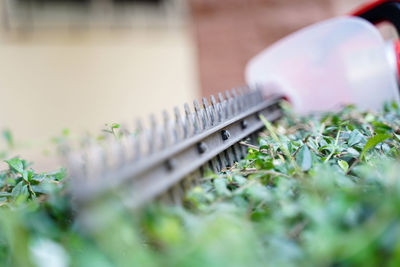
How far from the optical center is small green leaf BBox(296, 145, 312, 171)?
1.63 feet

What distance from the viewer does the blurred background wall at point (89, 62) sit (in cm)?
353

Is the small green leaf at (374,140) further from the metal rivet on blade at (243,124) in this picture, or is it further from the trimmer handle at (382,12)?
the trimmer handle at (382,12)

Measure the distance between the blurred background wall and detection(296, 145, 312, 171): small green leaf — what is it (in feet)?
8.99

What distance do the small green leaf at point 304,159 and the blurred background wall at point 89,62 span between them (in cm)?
274

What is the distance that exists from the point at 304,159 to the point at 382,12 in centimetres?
73

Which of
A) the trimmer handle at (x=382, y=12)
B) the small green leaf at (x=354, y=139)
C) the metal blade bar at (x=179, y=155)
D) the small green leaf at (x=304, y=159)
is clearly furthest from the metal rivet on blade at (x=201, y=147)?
the trimmer handle at (x=382, y=12)

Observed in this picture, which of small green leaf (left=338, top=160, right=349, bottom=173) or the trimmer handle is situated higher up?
the trimmer handle

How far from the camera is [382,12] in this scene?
3.50 ft

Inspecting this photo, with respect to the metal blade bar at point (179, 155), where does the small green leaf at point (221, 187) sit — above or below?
below

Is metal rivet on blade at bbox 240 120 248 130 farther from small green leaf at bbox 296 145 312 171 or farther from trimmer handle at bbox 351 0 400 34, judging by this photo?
trimmer handle at bbox 351 0 400 34

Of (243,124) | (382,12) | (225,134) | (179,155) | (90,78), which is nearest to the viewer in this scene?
(179,155)

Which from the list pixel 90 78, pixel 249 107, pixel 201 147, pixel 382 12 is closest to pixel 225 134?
pixel 201 147

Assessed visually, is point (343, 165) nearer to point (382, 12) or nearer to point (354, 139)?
point (354, 139)

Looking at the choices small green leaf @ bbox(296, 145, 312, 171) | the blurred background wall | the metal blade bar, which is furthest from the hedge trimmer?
the blurred background wall
